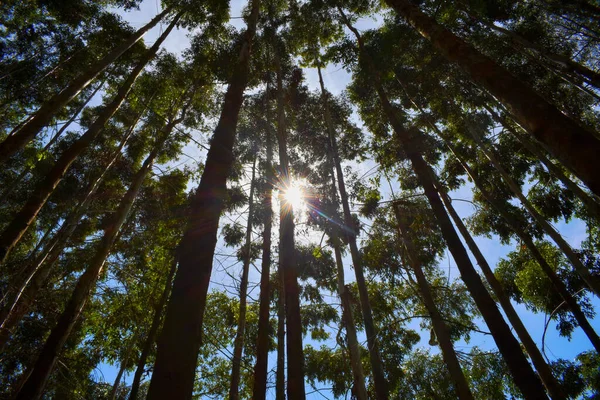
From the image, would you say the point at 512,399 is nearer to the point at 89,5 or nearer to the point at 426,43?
the point at 426,43

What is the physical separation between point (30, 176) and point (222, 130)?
1313 centimetres

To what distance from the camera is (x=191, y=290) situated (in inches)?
72.1

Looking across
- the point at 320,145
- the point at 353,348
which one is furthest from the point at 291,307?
the point at 320,145

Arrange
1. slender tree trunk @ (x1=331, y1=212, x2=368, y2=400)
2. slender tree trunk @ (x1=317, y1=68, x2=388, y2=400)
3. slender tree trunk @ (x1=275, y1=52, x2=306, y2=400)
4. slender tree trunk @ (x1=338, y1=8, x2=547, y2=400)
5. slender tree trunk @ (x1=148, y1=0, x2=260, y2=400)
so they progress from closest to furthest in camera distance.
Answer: slender tree trunk @ (x1=148, y1=0, x2=260, y2=400) → slender tree trunk @ (x1=338, y1=8, x2=547, y2=400) → slender tree trunk @ (x1=275, y1=52, x2=306, y2=400) → slender tree trunk @ (x1=317, y1=68, x2=388, y2=400) → slender tree trunk @ (x1=331, y1=212, x2=368, y2=400)

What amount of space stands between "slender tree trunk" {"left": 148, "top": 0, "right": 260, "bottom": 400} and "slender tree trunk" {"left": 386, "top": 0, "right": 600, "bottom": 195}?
7.69ft

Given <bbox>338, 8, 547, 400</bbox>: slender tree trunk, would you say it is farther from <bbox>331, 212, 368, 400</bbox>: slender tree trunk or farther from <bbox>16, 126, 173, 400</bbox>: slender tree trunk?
<bbox>16, 126, 173, 400</bbox>: slender tree trunk

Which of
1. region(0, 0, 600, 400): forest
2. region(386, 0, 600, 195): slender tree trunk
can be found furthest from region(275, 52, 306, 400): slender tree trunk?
region(386, 0, 600, 195): slender tree trunk

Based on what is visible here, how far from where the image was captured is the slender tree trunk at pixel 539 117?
1.57m

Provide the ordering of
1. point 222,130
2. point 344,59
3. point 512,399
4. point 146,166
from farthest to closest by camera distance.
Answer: point 344,59 < point 512,399 < point 146,166 < point 222,130

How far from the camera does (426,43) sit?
8.47 meters

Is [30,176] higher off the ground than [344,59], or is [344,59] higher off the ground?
[344,59]

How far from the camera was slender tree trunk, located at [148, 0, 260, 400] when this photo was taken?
1495mm

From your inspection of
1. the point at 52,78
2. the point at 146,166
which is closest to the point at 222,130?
the point at 146,166

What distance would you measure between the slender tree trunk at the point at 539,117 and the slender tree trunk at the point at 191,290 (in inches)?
92.3
